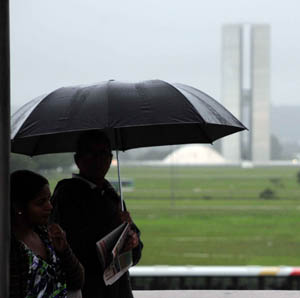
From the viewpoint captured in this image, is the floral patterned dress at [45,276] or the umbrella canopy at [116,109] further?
the umbrella canopy at [116,109]

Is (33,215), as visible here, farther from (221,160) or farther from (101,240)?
(221,160)

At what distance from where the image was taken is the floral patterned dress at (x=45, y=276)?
4.22 feet

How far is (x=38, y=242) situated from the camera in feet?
4.45

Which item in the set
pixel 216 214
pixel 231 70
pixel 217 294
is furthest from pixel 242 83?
pixel 217 294

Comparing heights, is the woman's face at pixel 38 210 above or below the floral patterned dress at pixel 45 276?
above

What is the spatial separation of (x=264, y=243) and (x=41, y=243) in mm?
30580

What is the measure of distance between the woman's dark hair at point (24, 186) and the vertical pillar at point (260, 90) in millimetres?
56623

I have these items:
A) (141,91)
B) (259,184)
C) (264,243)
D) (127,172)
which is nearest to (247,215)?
Answer: (264,243)

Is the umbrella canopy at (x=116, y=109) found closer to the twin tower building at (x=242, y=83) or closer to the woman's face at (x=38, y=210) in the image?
the woman's face at (x=38, y=210)

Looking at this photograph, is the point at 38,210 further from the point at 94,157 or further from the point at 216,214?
the point at 216,214

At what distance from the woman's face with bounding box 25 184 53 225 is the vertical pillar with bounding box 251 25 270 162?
56.6 m

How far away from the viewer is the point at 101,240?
5.11ft

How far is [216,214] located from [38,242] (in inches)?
1491

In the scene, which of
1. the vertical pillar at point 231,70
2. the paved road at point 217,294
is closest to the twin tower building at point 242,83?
the vertical pillar at point 231,70
